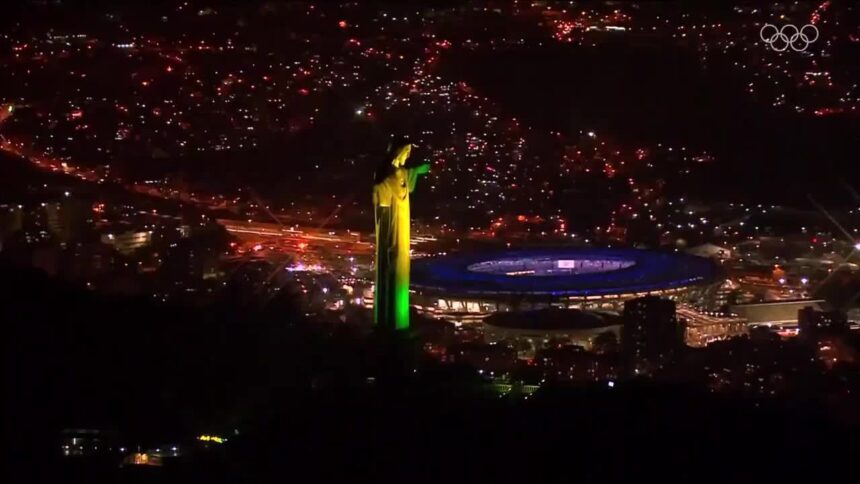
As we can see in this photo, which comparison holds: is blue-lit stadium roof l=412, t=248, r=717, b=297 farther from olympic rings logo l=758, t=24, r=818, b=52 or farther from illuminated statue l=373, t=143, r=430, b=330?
illuminated statue l=373, t=143, r=430, b=330

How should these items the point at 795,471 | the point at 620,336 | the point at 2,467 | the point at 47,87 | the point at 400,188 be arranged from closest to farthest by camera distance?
the point at 795,471 → the point at 2,467 → the point at 400,188 → the point at 620,336 → the point at 47,87

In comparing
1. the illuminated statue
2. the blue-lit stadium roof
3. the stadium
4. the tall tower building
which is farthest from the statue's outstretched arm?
the blue-lit stadium roof

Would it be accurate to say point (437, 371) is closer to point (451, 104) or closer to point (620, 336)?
point (620, 336)

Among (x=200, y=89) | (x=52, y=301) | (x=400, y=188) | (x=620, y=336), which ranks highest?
(x=200, y=89)

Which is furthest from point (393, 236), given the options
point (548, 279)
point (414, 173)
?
point (548, 279)

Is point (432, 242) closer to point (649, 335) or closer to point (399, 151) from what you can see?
point (649, 335)

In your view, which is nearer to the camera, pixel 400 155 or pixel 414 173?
pixel 400 155

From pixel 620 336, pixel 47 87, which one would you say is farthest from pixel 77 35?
pixel 620 336
